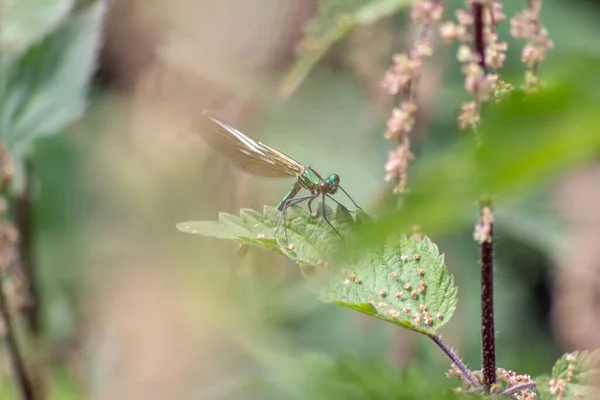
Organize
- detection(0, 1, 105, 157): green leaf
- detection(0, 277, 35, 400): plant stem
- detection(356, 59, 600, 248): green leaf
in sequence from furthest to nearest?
detection(0, 1, 105, 157): green leaf
detection(0, 277, 35, 400): plant stem
detection(356, 59, 600, 248): green leaf

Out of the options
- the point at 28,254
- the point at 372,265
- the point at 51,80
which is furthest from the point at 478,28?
the point at 28,254

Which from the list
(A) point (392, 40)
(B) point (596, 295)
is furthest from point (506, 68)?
(B) point (596, 295)

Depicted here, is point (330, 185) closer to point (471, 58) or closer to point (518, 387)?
point (471, 58)

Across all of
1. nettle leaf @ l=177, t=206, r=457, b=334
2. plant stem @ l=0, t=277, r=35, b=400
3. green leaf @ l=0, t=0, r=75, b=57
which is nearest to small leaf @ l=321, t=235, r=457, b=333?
nettle leaf @ l=177, t=206, r=457, b=334

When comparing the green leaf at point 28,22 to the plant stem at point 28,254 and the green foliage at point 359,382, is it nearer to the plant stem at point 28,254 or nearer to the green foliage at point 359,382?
the plant stem at point 28,254

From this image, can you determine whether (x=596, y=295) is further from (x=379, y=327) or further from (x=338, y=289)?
(x=338, y=289)

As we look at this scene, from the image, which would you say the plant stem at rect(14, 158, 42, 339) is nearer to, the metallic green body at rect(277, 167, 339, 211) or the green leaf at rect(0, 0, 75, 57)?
the green leaf at rect(0, 0, 75, 57)

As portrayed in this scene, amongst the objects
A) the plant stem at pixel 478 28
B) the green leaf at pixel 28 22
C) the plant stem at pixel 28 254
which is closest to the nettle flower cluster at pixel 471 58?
the plant stem at pixel 478 28
